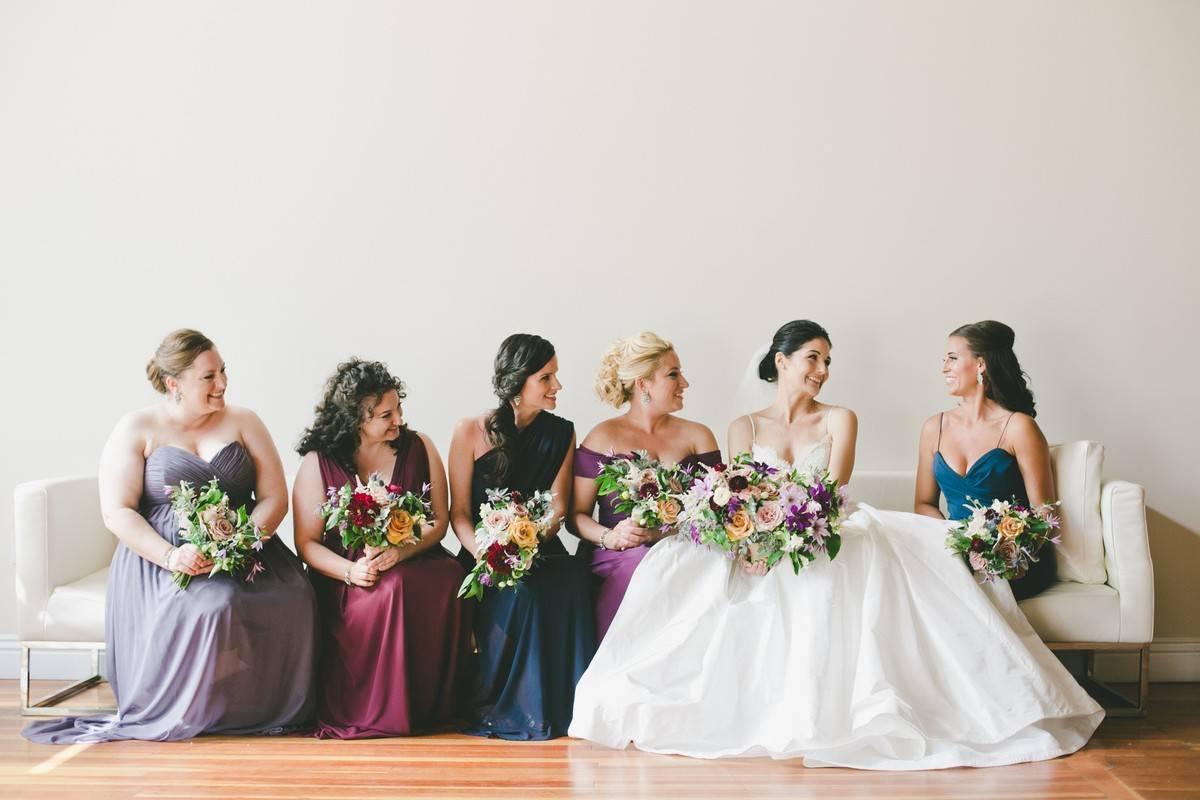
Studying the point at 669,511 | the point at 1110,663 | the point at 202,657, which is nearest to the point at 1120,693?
the point at 1110,663

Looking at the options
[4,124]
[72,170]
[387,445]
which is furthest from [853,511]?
[4,124]

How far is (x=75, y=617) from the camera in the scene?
429 centimetres

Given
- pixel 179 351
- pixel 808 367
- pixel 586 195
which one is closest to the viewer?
pixel 179 351

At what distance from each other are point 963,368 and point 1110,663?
1.69 meters

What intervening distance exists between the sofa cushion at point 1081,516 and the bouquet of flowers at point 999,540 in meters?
0.34

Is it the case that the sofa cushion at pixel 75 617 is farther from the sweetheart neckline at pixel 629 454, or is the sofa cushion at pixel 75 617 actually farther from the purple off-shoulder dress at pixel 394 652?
the sweetheart neckline at pixel 629 454

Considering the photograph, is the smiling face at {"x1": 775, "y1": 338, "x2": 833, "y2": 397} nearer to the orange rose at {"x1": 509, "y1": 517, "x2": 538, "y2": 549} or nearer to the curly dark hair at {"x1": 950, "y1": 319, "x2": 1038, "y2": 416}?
the curly dark hair at {"x1": 950, "y1": 319, "x2": 1038, "y2": 416}

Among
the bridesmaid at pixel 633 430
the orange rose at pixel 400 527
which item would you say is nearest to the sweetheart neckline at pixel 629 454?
the bridesmaid at pixel 633 430

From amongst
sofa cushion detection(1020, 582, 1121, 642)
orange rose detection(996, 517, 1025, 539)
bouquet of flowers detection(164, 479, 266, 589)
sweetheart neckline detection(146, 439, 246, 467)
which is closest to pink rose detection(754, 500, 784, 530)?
orange rose detection(996, 517, 1025, 539)

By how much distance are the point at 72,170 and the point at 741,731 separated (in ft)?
13.9

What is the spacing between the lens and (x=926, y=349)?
5211mm

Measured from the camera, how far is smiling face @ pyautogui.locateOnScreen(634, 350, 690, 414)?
4.64 meters

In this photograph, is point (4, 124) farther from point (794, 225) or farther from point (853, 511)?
point (853, 511)

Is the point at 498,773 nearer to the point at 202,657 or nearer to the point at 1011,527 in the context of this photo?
the point at 202,657
